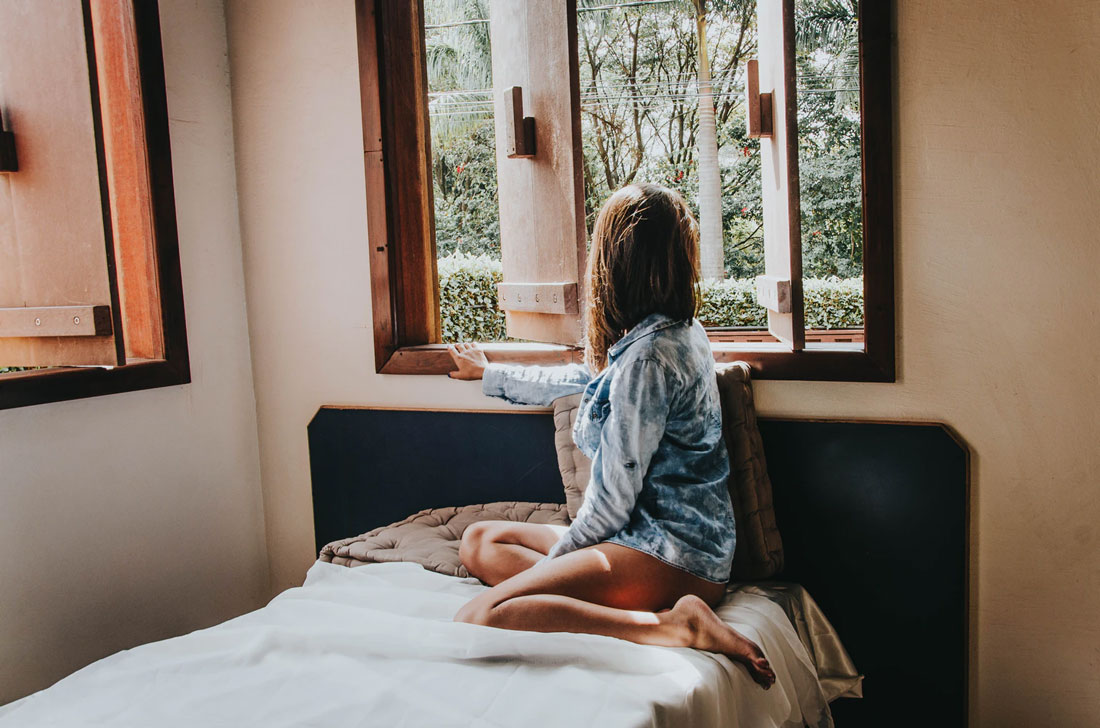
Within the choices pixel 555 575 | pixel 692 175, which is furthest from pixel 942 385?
pixel 692 175

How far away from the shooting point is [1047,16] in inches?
73.6

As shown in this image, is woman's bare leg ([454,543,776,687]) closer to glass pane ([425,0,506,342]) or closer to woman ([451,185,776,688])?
woman ([451,185,776,688])

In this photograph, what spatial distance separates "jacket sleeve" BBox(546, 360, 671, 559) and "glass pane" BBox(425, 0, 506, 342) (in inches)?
73.6

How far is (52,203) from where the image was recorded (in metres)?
2.21

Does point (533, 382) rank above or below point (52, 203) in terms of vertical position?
below

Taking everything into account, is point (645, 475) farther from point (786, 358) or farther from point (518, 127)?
point (518, 127)

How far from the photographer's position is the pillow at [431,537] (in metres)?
2.13

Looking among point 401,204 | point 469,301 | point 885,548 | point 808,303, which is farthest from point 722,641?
point 808,303

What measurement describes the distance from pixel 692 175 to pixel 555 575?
2.79 m

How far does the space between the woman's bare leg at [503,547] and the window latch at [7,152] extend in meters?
1.69

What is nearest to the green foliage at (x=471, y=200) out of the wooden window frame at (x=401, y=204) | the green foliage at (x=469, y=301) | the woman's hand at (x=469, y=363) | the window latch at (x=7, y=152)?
the green foliage at (x=469, y=301)

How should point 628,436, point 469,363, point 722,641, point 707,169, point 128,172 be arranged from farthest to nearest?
point 707,169 < point 128,172 < point 469,363 < point 628,436 < point 722,641

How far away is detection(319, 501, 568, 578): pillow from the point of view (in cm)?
213

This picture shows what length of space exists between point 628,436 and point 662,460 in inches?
5.2
